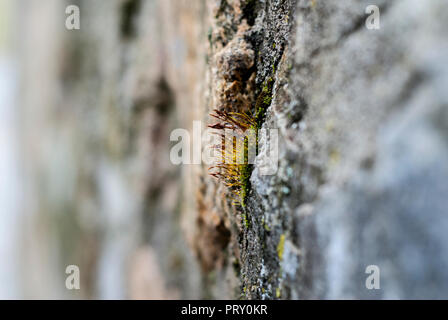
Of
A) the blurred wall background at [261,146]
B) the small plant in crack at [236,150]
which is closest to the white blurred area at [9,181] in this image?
the blurred wall background at [261,146]

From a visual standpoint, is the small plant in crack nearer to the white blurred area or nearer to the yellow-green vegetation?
the yellow-green vegetation

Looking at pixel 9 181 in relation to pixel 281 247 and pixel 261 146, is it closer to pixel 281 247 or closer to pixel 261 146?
pixel 261 146

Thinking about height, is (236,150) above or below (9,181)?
above

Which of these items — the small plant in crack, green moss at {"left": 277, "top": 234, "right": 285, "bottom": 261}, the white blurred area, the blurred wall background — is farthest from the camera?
the white blurred area

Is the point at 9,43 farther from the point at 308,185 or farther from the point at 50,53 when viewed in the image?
the point at 308,185

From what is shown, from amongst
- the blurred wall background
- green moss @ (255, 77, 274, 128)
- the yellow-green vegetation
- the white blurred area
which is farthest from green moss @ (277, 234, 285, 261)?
the white blurred area

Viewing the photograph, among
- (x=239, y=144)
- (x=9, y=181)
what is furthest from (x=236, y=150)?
(x=9, y=181)

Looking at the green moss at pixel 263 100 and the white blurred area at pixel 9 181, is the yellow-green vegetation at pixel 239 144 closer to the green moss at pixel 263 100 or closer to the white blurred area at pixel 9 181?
the green moss at pixel 263 100

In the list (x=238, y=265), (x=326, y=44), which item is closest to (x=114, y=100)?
(x=238, y=265)
